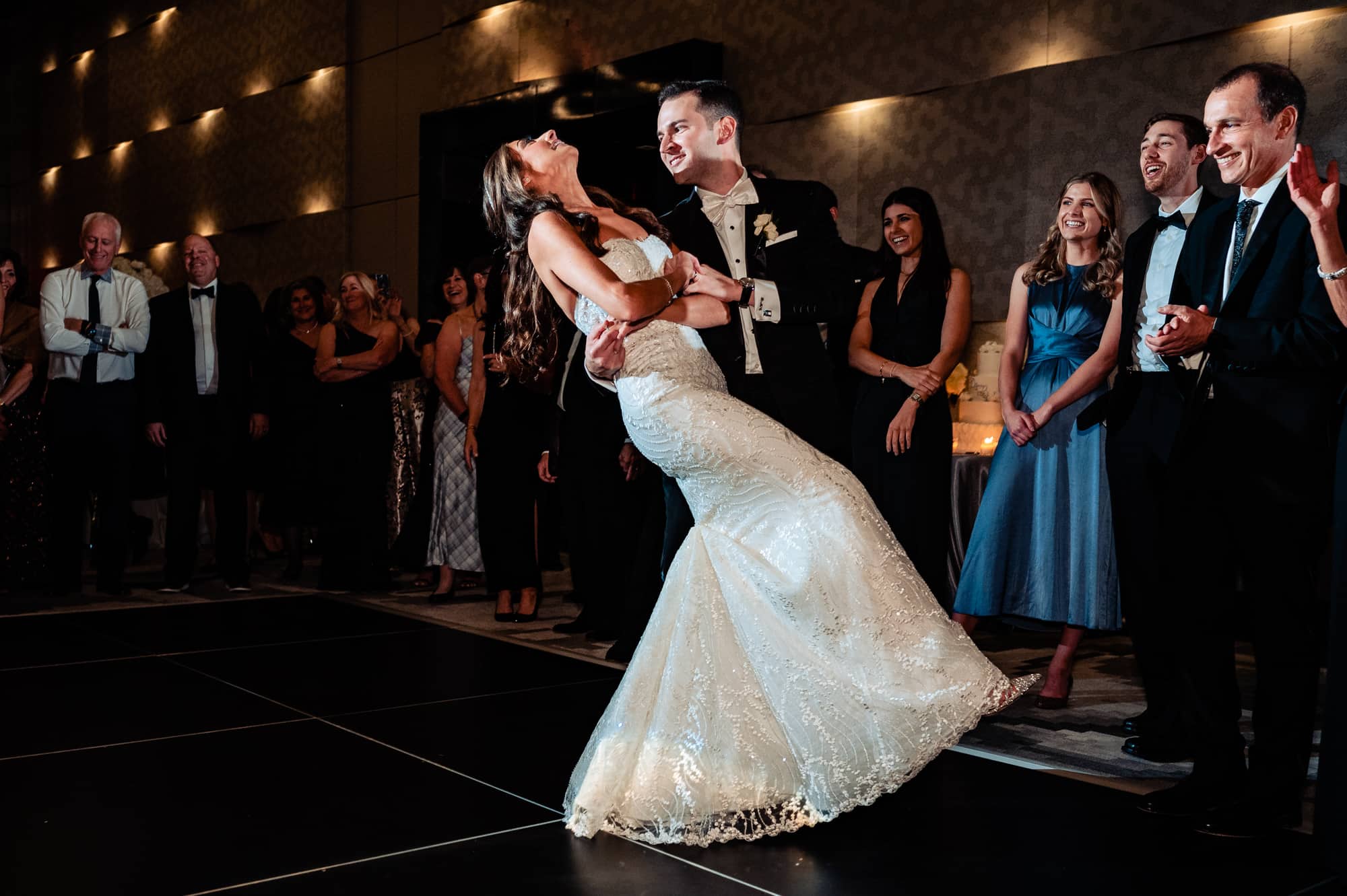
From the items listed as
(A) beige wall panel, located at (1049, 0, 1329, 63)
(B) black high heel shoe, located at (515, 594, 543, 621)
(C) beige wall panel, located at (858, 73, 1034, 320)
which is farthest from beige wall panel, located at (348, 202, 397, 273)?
(A) beige wall panel, located at (1049, 0, 1329, 63)

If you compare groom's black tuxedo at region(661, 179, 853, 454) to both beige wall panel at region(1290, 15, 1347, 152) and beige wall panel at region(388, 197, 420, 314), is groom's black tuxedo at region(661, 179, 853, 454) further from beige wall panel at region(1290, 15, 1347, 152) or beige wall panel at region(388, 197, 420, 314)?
beige wall panel at region(388, 197, 420, 314)

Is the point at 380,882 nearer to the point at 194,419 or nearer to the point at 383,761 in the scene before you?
the point at 383,761

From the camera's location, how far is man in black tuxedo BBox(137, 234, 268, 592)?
19.4ft

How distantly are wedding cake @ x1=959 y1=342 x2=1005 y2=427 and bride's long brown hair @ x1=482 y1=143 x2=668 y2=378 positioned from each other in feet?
9.47

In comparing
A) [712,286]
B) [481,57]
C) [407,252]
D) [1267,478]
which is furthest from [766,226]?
[407,252]

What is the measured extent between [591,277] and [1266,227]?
1303 millimetres

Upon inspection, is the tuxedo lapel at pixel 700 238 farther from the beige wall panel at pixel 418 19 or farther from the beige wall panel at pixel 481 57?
the beige wall panel at pixel 418 19

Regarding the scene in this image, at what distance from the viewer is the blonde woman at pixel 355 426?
6.01 m

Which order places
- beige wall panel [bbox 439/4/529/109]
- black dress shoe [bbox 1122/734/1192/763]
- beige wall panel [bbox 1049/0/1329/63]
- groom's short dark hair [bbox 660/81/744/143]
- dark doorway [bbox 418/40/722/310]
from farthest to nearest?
beige wall panel [bbox 439/4/529/109], dark doorway [bbox 418/40/722/310], beige wall panel [bbox 1049/0/1329/63], black dress shoe [bbox 1122/734/1192/763], groom's short dark hair [bbox 660/81/744/143]

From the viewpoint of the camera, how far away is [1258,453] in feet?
7.93

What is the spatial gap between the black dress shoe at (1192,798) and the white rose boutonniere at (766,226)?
4.59 ft

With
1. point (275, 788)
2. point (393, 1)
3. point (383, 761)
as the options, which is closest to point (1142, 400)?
point (383, 761)

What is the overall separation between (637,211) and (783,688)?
1083 mm

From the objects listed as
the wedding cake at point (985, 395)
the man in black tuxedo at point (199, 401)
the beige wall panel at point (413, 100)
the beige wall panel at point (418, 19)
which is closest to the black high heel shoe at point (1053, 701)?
the wedding cake at point (985, 395)
